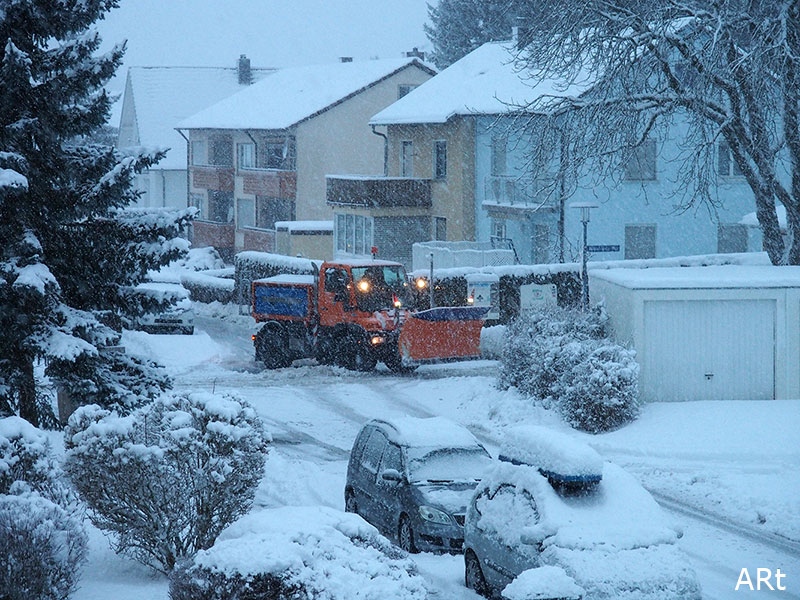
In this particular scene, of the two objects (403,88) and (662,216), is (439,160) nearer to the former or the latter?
(662,216)

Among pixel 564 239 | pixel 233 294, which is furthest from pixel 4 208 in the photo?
pixel 233 294

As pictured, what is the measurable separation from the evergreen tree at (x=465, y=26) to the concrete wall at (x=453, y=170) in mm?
30548

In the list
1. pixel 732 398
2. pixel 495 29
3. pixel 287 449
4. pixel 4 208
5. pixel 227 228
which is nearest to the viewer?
pixel 4 208

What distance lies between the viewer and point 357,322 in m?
28.1

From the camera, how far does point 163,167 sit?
225ft

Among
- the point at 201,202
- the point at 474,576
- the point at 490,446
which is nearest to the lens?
the point at 474,576

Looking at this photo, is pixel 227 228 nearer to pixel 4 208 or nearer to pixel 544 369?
pixel 544 369

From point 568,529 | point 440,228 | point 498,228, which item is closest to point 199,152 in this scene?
point 440,228

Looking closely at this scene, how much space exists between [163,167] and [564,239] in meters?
36.7

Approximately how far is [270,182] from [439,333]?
30.6m

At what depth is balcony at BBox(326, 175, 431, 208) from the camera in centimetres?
4478

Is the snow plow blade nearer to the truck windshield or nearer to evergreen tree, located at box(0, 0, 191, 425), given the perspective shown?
the truck windshield

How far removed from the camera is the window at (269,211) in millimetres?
56625

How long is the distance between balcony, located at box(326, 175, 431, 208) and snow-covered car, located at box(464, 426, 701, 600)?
111ft
